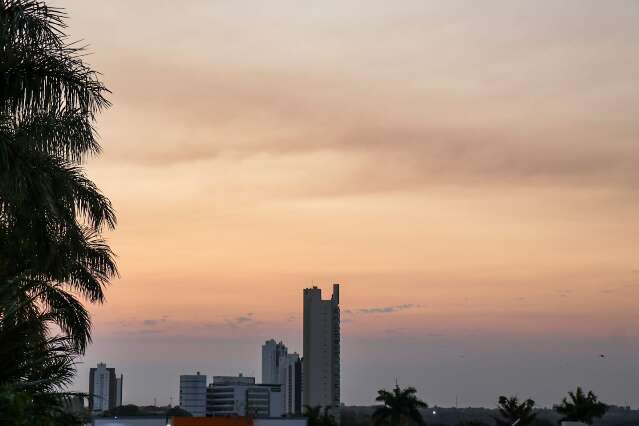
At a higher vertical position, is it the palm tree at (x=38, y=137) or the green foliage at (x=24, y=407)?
the palm tree at (x=38, y=137)

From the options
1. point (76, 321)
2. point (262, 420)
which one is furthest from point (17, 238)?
point (262, 420)

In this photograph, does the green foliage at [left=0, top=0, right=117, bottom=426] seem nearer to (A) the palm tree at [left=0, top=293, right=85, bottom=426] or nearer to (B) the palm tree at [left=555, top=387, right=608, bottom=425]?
(A) the palm tree at [left=0, top=293, right=85, bottom=426]

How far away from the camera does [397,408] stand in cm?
11175

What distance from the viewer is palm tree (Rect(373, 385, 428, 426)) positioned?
112 metres

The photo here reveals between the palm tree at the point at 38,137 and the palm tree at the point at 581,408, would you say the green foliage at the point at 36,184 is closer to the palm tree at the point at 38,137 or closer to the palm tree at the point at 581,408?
the palm tree at the point at 38,137

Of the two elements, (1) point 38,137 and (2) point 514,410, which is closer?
(1) point 38,137

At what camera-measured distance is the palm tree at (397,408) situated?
112 metres

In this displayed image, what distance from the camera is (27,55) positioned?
17.3 meters

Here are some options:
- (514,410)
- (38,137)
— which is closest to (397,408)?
(514,410)

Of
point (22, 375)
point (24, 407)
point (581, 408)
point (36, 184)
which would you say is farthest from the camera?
point (581, 408)

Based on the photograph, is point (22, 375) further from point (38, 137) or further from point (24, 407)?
point (38, 137)

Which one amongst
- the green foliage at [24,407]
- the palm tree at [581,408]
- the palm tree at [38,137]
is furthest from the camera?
the palm tree at [581,408]

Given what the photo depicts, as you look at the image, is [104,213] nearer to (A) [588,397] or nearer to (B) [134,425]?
(B) [134,425]

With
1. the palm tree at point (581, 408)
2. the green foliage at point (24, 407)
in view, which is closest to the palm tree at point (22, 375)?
the green foliage at point (24, 407)
